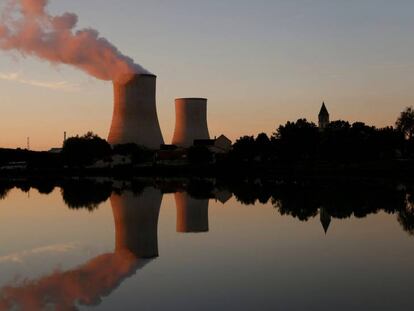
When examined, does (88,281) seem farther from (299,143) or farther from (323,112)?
(323,112)

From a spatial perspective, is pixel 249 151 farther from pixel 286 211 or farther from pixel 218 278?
pixel 218 278

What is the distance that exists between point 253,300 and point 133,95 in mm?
35315

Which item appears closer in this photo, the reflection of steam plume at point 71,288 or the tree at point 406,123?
the reflection of steam plume at point 71,288

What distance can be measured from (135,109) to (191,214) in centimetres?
2689

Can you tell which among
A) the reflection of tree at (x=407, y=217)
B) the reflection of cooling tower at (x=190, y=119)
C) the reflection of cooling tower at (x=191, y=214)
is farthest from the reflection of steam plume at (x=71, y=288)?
the reflection of cooling tower at (x=190, y=119)

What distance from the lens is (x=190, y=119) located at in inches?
2048

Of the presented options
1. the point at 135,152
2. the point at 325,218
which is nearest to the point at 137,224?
the point at 325,218

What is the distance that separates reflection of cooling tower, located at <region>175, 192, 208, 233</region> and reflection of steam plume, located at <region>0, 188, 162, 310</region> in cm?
121

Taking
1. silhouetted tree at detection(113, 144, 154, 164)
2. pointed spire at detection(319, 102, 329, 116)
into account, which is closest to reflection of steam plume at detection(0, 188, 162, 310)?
silhouetted tree at detection(113, 144, 154, 164)

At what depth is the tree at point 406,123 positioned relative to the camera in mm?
55438

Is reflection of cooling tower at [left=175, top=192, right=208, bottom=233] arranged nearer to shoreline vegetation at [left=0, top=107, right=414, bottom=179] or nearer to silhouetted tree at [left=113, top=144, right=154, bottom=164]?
shoreline vegetation at [left=0, top=107, right=414, bottom=179]

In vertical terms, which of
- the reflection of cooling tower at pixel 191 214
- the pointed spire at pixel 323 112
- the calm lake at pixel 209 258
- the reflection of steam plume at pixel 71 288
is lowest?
the reflection of steam plume at pixel 71 288

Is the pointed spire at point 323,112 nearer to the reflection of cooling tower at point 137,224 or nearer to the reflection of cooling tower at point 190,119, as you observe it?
the reflection of cooling tower at point 190,119

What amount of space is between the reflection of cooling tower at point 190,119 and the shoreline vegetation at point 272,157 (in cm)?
170
